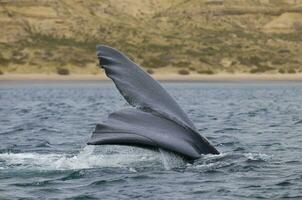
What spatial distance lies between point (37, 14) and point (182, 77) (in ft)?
100

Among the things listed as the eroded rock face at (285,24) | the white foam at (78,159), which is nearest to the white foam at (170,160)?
the white foam at (78,159)

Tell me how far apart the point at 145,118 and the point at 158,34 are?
9285cm

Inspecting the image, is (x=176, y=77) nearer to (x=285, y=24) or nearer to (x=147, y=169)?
(x=285, y=24)

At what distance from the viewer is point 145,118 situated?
1205cm

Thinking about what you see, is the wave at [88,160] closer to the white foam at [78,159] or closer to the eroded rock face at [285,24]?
the white foam at [78,159]

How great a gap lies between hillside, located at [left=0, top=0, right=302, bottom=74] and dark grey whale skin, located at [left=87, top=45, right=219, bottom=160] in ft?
202

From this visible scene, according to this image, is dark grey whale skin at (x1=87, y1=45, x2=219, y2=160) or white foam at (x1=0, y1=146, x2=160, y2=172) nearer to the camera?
dark grey whale skin at (x1=87, y1=45, x2=219, y2=160)

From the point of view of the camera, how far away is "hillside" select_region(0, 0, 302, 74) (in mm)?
80062

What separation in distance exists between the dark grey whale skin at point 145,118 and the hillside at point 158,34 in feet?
202

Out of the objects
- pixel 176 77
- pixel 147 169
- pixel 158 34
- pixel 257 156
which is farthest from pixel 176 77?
pixel 147 169

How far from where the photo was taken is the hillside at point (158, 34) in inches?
3152

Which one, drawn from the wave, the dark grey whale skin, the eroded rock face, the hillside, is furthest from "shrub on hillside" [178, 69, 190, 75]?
the dark grey whale skin

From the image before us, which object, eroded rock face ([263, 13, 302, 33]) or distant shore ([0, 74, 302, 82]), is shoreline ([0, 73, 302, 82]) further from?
eroded rock face ([263, 13, 302, 33])

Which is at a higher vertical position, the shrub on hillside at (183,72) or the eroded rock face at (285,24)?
the eroded rock face at (285,24)
